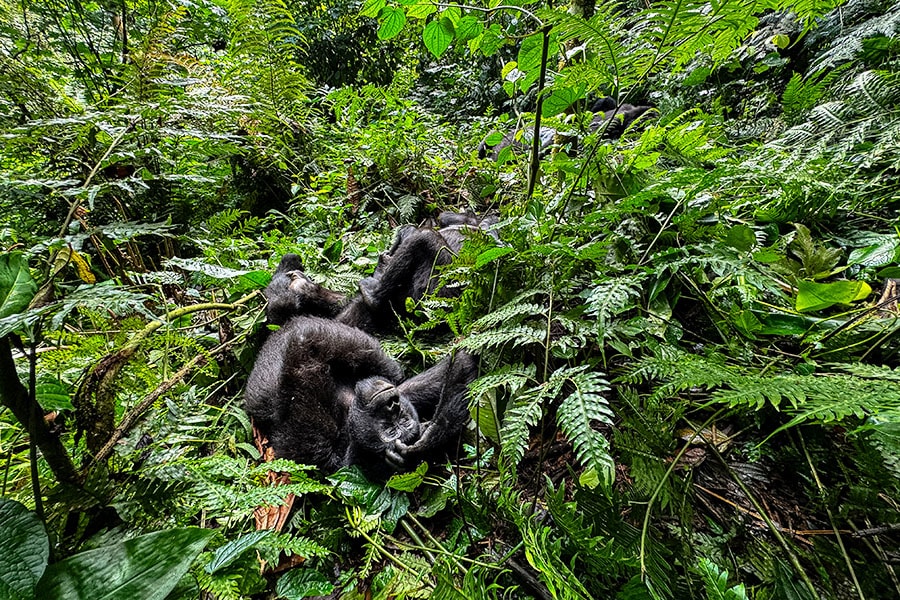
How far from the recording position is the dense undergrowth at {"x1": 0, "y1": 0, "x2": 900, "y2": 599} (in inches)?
27.2

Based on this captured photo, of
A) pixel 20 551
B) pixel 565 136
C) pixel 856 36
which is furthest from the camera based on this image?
pixel 856 36

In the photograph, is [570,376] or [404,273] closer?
[570,376]

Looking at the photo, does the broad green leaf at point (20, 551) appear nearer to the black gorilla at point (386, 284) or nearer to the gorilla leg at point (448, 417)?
the gorilla leg at point (448, 417)

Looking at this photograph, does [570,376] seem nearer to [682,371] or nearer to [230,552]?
[682,371]

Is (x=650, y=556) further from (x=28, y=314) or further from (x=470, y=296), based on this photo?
(x=28, y=314)

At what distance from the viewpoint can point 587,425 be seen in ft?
2.23

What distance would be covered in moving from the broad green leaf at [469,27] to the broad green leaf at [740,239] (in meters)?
0.96

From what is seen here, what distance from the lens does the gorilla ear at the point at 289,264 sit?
2.20 m

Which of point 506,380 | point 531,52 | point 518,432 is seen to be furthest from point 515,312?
point 531,52

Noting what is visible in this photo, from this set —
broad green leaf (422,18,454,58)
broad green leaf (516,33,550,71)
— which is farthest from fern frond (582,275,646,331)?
broad green leaf (422,18,454,58)

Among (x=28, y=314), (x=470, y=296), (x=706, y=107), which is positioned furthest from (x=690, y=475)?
(x=706, y=107)

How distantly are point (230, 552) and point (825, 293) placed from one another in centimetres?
145

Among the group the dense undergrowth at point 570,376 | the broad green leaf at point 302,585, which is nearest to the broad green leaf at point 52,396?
the dense undergrowth at point 570,376

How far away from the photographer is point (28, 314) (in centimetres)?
64
